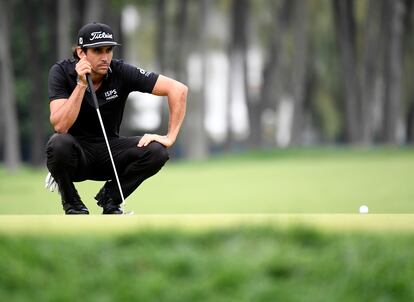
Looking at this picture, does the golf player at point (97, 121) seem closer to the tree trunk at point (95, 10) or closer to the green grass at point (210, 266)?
the green grass at point (210, 266)

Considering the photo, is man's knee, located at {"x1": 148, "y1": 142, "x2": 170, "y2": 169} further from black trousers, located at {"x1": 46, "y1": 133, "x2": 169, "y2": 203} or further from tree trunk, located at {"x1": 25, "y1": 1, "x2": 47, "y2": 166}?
tree trunk, located at {"x1": 25, "y1": 1, "x2": 47, "y2": 166}

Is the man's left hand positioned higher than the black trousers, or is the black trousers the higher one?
the man's left hand

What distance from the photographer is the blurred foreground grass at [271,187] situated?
1825 cm

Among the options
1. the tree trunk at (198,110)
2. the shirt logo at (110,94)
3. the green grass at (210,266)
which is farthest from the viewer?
the tree trunk at (198,110)

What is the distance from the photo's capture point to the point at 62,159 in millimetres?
9781

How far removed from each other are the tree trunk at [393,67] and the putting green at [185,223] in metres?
36.4

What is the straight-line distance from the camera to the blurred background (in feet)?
130

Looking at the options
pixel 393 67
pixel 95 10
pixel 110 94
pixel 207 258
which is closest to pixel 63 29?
pixel 95 10

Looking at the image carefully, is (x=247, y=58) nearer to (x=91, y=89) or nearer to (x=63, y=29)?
(x=63, y=29)

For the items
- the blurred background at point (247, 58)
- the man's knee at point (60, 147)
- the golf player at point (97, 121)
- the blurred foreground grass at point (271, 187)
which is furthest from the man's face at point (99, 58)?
the blurred background at point (247, 58)

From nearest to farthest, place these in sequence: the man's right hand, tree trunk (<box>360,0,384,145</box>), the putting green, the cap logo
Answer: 1. the putting green
2. the man's right hand
3. the cap logo
4. tree trunk (<box>360,0,384,145</box>)

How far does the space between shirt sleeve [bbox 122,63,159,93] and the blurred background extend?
2630cm

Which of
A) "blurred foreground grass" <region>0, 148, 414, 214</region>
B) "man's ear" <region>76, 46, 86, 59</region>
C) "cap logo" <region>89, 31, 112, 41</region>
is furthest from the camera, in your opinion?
"blurred foreground grass" <region>0, 148, 414, 214</region>

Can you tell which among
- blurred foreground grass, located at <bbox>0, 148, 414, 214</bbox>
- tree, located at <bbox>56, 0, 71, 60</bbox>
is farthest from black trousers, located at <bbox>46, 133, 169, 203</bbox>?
tree, located at <bbox>56, 0, 71, 60</bbox>
